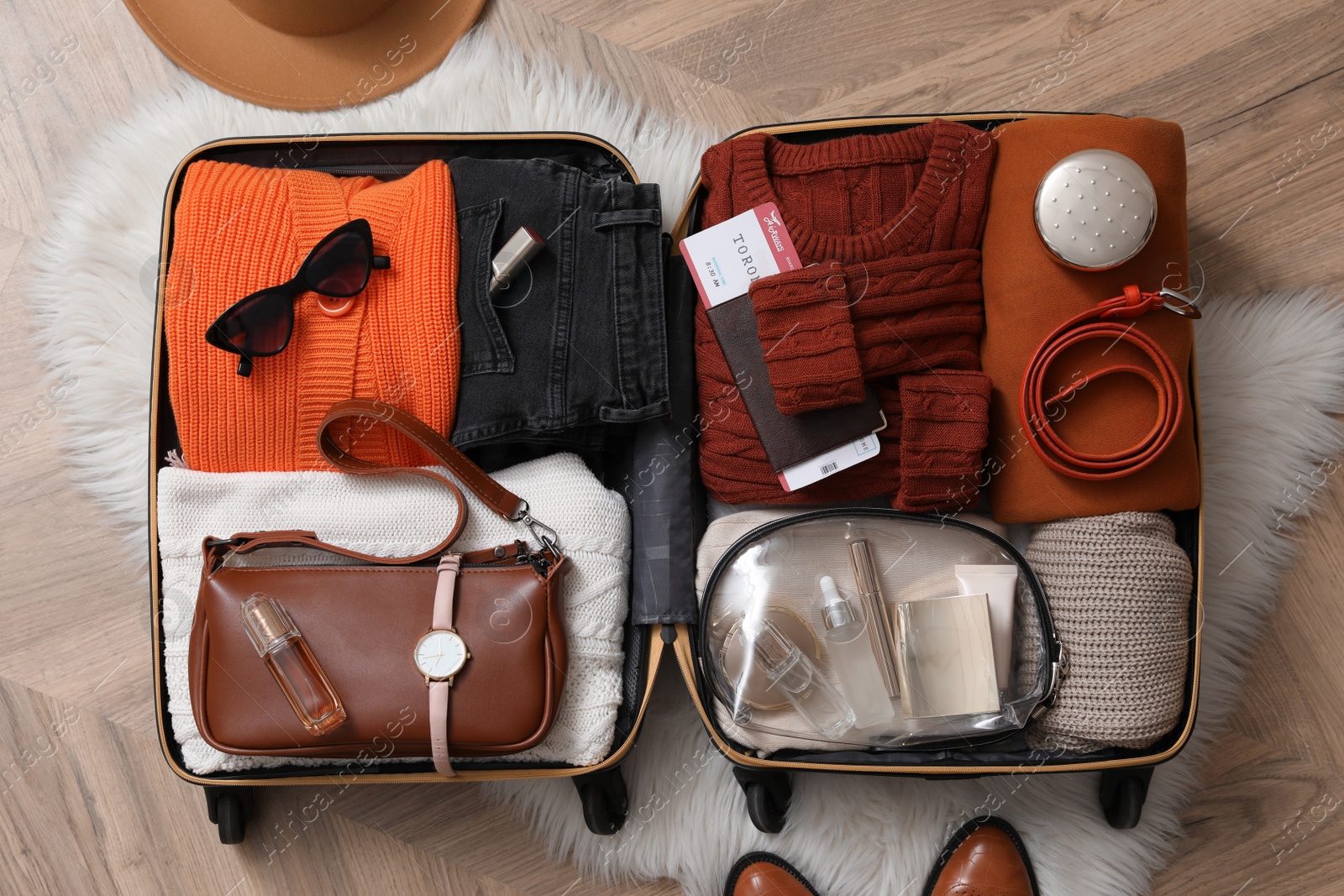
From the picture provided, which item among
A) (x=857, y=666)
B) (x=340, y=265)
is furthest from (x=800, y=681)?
(x=340, y=265)

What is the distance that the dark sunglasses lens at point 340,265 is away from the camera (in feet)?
2.64

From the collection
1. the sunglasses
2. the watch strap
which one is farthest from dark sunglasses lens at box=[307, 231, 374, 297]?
the watch strap

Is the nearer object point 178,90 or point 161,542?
point 161,542

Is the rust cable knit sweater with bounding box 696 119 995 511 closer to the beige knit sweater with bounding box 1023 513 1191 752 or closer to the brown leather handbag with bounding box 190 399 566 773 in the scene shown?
the beige knit sweater with bounding box 1023 513 1191 752

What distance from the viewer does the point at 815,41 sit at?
3.42 ft

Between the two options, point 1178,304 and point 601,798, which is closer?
point 1178,304

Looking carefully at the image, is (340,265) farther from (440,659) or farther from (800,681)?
(800,681)

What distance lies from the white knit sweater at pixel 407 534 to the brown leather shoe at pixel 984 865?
Result: 0.48 m

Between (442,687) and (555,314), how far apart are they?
411mm

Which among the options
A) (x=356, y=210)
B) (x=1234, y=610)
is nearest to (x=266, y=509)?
(x=356, y=210)

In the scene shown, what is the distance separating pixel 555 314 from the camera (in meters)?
0.84

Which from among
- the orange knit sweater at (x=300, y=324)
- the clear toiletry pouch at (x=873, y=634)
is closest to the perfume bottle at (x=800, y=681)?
the clear toiletry pouch at (x=873, y=634)

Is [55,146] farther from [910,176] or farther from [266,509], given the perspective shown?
[910,176]

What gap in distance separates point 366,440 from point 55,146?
26.8 inches
